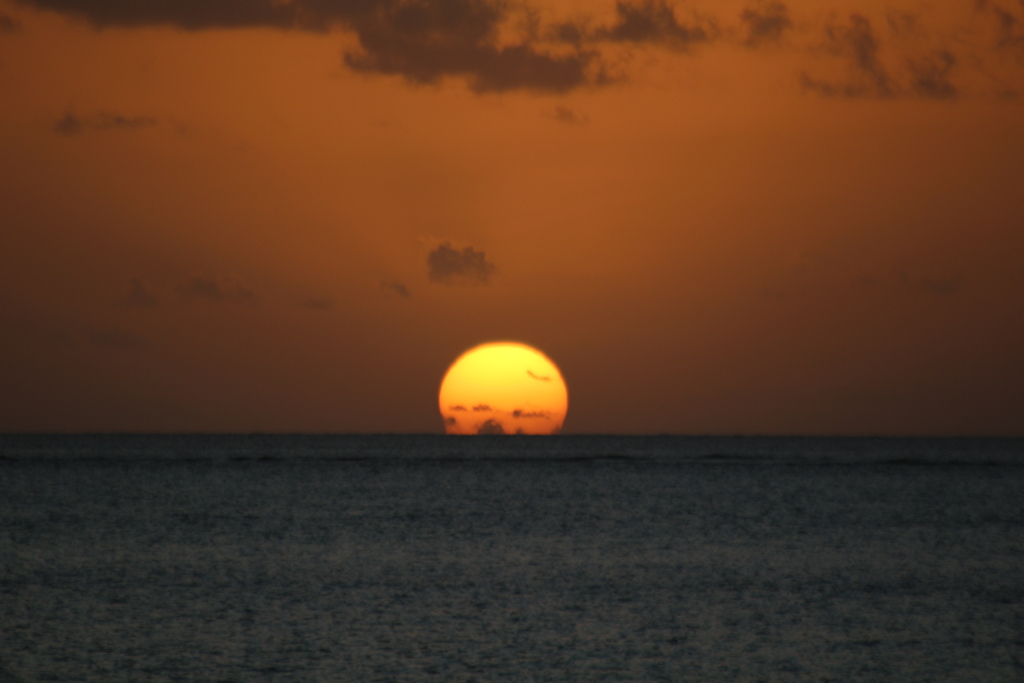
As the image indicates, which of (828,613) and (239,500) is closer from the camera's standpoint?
(828,613)

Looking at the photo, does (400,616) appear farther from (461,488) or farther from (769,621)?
(461,488)

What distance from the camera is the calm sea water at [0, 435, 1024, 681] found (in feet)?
54.7

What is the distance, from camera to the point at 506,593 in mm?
24734

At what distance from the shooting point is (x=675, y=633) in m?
19.7

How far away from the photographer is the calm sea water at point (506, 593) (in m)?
16.7

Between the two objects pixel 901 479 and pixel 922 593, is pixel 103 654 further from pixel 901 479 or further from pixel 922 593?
pixel 901 479

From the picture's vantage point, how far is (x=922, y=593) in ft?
83.0

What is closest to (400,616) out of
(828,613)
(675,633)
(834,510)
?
(675,633)

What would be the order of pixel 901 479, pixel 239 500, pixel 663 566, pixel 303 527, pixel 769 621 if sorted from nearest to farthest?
pixel 769 621
pixel 663 566
pixel 303 527
pixel 239 500
pixel 901 479

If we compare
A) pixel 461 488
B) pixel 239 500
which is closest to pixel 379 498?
pixel 239 500

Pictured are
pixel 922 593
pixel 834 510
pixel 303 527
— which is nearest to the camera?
pixel 922 593

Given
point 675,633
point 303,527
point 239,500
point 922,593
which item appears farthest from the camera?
point 239,500

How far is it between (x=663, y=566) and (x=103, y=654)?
1757 cm

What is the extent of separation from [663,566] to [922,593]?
765 centimetres
